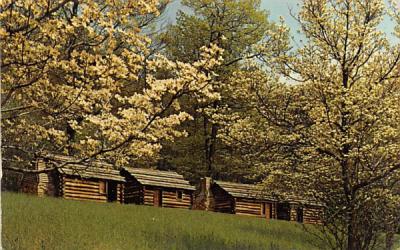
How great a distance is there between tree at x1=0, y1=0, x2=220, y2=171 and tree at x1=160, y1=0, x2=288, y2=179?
0.72 meters

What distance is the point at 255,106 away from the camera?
6414mm

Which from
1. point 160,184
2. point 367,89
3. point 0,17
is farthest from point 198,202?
point 0,17

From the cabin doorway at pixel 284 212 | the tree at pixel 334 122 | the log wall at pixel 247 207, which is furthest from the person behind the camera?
the log wall at pixel 247 207

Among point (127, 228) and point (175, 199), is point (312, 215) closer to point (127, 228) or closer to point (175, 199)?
point (175, 199)

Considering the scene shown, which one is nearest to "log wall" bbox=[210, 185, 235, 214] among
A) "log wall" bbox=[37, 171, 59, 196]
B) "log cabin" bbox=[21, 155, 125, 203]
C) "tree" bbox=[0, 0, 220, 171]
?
"log cabin" bbox=[21, 155, 125, 203]

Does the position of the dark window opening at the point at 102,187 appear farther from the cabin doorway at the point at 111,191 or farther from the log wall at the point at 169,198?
the log wall at the point at 169,198

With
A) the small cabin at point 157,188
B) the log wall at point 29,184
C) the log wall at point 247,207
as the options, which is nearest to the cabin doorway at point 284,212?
the log wall at point 247,207

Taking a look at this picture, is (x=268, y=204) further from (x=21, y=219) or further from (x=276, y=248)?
(x=21, y=219)

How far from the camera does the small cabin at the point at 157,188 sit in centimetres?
603

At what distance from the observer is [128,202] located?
242 inches

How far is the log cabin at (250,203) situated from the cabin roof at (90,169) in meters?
0.91

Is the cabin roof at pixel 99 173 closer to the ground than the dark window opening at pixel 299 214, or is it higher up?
higher up

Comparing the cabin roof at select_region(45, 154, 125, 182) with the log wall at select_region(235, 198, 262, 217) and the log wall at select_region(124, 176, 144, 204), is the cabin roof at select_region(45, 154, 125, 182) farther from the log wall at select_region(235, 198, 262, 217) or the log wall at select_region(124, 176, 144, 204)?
the log wall at select_region(235, 198, 262, 217)

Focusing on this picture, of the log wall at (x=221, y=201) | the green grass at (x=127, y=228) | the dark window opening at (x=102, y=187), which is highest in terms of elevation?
the dark window opening at (x=102, y=187)
